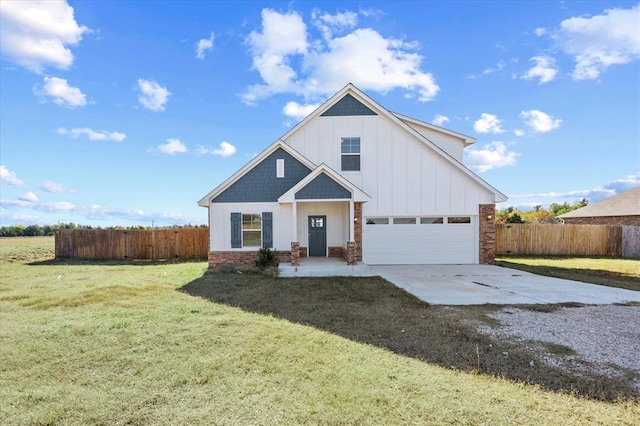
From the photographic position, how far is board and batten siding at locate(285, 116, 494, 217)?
1417 cm

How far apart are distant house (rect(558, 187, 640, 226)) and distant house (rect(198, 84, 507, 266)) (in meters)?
16.5

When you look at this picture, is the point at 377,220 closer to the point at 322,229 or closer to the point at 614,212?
the point at 322,229

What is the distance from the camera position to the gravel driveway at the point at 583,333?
443 cm

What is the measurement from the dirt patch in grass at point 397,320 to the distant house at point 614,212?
23468 mm

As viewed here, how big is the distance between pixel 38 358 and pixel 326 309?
15.8 feet

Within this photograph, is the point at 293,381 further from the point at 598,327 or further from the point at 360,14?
the point at 360,14

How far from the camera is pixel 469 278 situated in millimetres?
10930

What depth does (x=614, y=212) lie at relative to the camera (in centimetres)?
2389

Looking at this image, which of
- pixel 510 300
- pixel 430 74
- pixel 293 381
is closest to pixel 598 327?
pixel 510 300

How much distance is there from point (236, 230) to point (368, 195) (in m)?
5.92

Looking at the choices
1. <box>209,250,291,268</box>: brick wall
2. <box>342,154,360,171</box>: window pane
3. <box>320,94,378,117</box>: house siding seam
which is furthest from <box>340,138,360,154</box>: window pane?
<box>209,250,291,268</box>: brick wall

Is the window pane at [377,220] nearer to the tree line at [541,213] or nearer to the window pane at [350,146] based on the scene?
the window pane at [350,146]

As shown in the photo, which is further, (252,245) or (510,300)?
(252,245)

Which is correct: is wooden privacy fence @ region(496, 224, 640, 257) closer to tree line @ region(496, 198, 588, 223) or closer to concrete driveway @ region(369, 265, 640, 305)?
concrete driveway @ region(369, 265, 640, 305)
